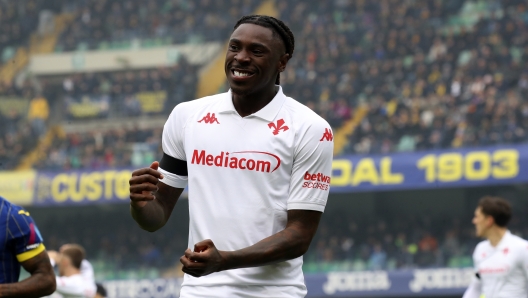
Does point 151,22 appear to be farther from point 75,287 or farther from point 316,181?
point 316,181

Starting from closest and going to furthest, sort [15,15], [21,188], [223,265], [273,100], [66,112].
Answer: [223,265] → [273,100] → [21,188] → [66,112] → [15,15]

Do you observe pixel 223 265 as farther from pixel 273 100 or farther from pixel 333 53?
pixel 333 53

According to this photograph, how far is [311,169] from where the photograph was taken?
3.20 meters

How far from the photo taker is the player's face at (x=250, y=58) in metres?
3.15

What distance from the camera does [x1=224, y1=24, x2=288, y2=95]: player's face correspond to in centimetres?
315

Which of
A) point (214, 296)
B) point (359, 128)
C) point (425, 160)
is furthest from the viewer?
point (359, 128)

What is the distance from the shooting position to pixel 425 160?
20.9 metres

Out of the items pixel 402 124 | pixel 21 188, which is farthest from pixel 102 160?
pixel 402 124

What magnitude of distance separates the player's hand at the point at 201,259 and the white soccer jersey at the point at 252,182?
1.05ft

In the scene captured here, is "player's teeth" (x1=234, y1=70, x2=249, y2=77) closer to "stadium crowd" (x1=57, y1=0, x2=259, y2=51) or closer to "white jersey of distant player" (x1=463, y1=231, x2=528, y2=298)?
"white jersey of distant player" (x1=463, y1=231, x2=528, y2=298)

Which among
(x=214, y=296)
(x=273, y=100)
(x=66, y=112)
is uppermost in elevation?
(x=273, y=100)

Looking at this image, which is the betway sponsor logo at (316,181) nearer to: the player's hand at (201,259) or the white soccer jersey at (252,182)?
the white soccer jersey at (252,182)

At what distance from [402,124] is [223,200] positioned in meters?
19.2

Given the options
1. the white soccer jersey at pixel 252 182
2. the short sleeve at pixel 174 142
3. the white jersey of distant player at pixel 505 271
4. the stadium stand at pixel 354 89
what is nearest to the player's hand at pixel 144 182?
the white soccer jersey at pixel 252 182
